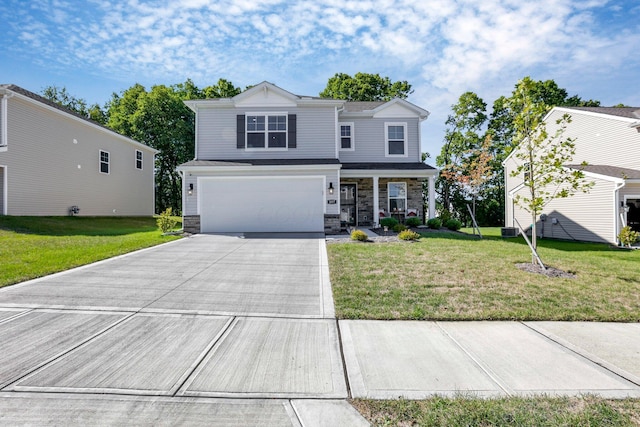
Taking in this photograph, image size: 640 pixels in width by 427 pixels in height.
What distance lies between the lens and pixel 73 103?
33.6m

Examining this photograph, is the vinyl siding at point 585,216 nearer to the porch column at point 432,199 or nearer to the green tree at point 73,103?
the porch column at point 432,199

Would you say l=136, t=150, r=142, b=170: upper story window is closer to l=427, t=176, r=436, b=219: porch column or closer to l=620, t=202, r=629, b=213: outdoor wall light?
l=427, t=176, r=436, b=219: porch column

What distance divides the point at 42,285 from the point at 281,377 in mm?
5170

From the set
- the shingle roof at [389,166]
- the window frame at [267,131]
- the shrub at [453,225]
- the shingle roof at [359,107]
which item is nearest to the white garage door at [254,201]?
the window frame at [267,131]

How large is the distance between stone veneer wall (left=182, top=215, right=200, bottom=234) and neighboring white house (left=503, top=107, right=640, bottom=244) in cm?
1290

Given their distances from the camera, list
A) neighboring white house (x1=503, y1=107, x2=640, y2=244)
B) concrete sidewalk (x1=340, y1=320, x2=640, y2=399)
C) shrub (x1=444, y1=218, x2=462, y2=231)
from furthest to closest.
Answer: shrub (x1=444, y1=218, x2=462, y2=231), neighboring white house (x1=503, y1=107, x2=640, y2=244), concrete sidewalk (x1=340, y1=320, x2=640, y2=399)

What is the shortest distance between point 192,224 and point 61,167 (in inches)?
368

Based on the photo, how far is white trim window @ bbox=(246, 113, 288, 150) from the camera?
14.2m

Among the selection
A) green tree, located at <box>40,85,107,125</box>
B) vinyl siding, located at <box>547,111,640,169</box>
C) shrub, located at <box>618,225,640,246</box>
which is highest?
green tree, located at <box>40,85,107,125</box>

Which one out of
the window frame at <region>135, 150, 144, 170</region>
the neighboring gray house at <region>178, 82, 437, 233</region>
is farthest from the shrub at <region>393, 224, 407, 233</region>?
the window frame at <region>135, 150, 144, 170</region>

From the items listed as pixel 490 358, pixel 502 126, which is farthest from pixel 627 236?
pixel 502 126

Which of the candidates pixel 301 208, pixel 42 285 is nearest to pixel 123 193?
pixel 301 208

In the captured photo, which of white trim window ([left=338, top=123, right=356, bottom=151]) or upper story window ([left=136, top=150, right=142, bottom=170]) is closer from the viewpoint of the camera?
white trim window ([left=338, top=123, right=356, bottom=151])

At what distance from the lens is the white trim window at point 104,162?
19.2 meters
